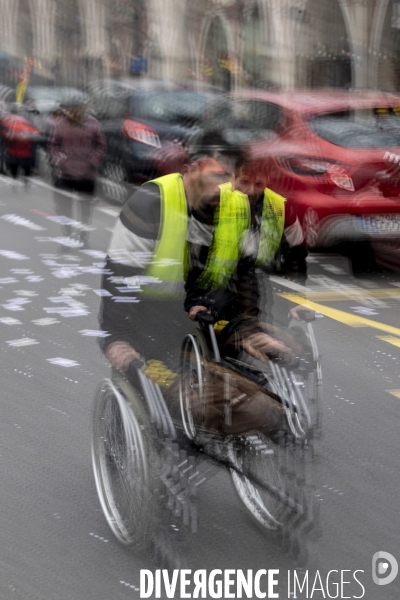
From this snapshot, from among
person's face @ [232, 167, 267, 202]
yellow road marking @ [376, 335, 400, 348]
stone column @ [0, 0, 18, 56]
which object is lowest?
yellow road marking @ [376, 335, 400, 348]

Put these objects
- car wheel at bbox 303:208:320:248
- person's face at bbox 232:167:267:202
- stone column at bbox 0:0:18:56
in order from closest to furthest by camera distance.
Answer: person's face at bbox 232:167:267:202 < car wheel at bbox 303:208:320:248 < stone column at bbox 0:0:18:56

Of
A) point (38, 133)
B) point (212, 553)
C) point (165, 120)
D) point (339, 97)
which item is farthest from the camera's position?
point (38, 133)

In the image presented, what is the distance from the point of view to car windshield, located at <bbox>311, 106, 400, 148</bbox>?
34.4 ft

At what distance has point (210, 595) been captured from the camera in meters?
4.12

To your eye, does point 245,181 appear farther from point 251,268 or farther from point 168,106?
point 168,106

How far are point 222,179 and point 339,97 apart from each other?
712 centimetres

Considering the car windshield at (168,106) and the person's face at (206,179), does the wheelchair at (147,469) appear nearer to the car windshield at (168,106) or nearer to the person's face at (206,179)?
the person's face at (206,179)

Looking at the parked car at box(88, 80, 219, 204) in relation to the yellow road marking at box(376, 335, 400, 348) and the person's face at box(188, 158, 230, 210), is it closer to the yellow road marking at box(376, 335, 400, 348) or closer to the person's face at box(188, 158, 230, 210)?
the yellow road marking at box(376, 335, 400, 348)

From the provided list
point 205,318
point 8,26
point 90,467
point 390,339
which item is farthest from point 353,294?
point 8,26

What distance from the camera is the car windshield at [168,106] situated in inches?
598

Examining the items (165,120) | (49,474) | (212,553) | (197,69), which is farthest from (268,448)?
(197,69)

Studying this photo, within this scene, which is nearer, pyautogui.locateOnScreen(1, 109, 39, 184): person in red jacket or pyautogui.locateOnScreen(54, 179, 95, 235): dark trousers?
pyautogui.locateOnScreen(54, 179, 95, 235): dark trousers

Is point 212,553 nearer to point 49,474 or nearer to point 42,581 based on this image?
point 42,581

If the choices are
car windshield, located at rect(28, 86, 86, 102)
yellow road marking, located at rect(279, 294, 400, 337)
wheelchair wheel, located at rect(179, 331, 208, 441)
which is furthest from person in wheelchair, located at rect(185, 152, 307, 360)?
car windshield, located at rect(28, 86, 86, 102)
